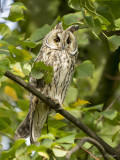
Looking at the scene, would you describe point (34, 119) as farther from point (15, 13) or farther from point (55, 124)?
point (15, 13)

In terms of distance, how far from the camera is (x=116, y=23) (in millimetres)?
1839

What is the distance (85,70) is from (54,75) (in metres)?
0.30

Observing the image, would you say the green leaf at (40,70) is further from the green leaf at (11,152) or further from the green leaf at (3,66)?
the green leaf at (11,152)

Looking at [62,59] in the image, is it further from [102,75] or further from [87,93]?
[102,75]

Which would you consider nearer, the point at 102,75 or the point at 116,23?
the point at 116,23

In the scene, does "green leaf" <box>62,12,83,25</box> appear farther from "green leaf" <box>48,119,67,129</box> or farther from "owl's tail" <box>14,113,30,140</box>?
"owl's tail" <box>14,113,30,140</box>

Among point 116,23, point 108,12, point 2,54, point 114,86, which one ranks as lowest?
point 114,86

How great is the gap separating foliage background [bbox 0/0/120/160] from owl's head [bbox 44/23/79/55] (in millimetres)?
84

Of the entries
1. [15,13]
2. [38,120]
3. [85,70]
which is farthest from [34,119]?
[15,13]

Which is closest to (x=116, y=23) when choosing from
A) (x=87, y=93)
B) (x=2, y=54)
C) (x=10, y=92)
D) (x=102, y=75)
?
(x=2, y=54)

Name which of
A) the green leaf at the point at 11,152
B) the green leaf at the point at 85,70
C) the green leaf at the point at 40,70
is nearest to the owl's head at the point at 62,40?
the green leaf at the point at 85,70

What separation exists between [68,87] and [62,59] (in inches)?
8.7

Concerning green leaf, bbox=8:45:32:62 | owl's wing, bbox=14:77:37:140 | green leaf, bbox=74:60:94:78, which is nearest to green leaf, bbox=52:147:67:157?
green leaf, bbox=8:45:32:62

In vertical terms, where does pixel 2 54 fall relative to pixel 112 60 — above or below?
above
